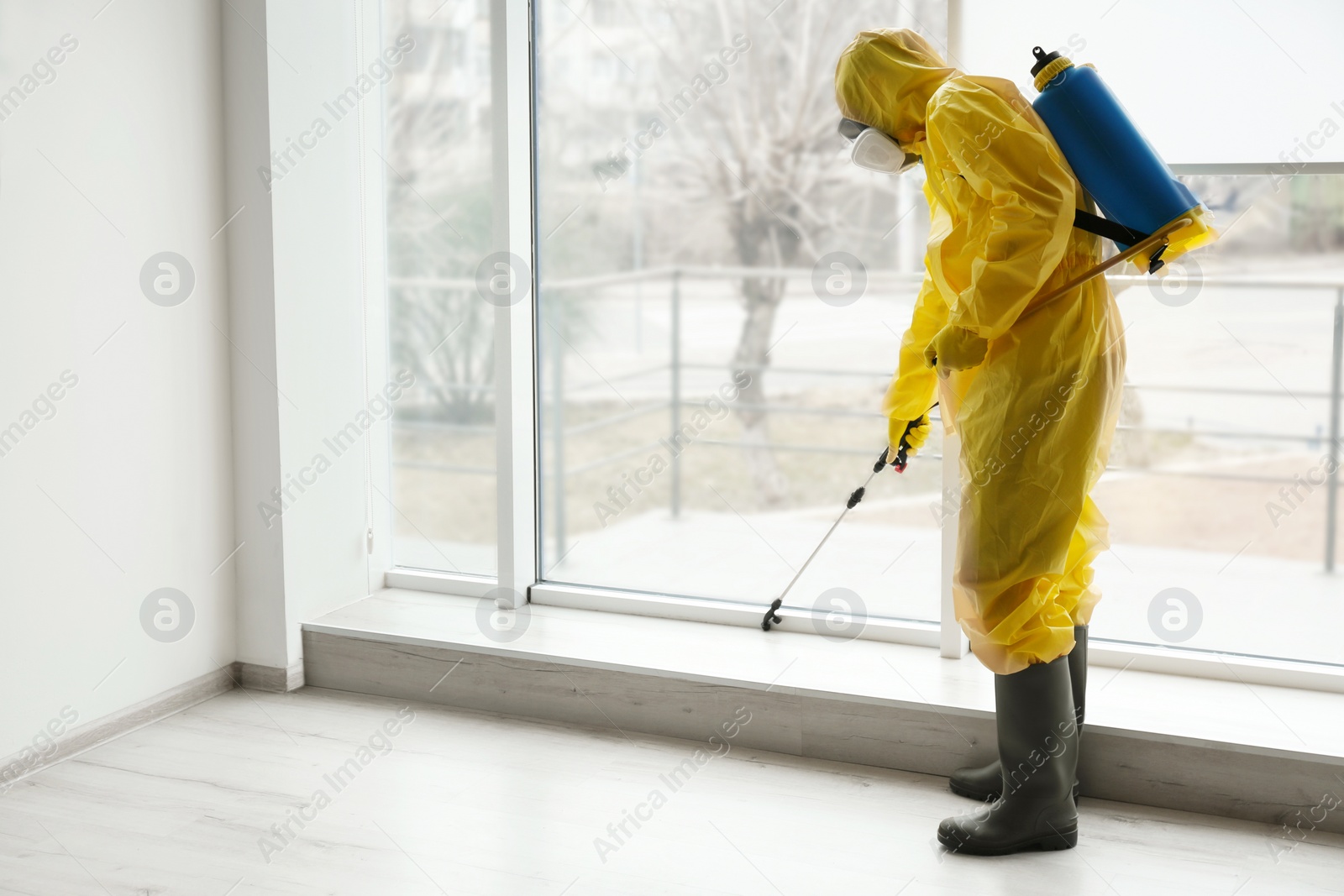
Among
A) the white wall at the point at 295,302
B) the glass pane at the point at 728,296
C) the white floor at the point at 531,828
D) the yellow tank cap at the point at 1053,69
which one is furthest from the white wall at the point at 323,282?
the yellow tank cap at the point at 1053,69

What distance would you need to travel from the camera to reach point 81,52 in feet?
7.62

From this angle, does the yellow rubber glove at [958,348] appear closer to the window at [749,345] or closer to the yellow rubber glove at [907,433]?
the yellow rubber glove at [907,433]

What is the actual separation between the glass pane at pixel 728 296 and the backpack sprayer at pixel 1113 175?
63.4 inches

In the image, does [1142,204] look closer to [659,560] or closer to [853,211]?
[659,560]

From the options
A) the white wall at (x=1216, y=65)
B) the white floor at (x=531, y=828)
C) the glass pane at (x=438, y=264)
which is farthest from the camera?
the glass pane at (x=438, y=264)

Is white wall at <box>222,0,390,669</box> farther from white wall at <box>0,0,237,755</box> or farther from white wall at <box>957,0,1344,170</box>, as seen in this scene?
white wall at <box>957,0,1344,170</box>

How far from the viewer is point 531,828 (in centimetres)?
209

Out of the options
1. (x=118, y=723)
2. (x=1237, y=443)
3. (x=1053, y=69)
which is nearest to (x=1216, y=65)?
(x=1053, y=69)

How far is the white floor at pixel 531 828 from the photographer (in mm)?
1886

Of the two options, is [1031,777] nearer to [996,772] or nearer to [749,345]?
[996,772]

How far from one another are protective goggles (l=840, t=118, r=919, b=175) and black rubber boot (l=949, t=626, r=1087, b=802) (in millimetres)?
910

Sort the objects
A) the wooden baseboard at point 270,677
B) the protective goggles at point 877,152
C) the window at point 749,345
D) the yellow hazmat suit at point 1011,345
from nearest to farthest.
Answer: the yellow hazmat suit at point 1011,345 → the protective goggles at point 877,152 → the wooden baseboard at point 270,677 → the window at point 749,345

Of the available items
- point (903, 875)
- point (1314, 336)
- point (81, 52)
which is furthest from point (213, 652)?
point (1314, 336)

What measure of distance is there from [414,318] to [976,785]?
6.42 feet
